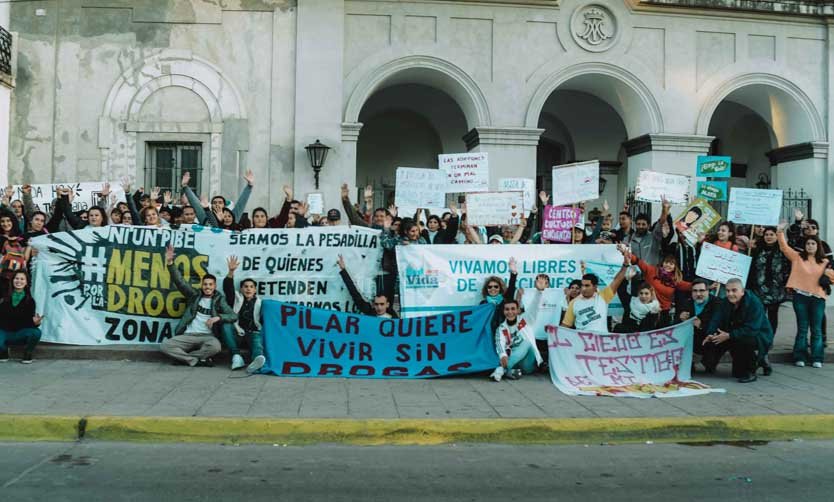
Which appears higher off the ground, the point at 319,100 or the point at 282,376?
the point at 319,100

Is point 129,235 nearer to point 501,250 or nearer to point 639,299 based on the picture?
point 501,250

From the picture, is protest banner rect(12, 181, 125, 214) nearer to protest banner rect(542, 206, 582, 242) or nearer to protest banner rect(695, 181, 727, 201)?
protest banner rect(542, 206, 582, 242)

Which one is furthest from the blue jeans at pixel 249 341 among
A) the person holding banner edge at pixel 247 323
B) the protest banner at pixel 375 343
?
the protest banner at pixel 375 343

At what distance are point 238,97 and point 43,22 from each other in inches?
157

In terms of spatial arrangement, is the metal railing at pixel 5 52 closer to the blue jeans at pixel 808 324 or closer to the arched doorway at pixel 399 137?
the arched doorway at pixel 399 137

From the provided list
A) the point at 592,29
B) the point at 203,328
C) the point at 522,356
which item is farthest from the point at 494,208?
the point at 592,29

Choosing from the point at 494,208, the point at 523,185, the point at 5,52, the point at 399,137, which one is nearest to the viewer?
the point at 494,208

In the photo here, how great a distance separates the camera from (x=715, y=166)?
11219mm

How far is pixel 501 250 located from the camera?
990 centimetres

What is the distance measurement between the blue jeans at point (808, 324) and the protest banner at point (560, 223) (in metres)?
3.11

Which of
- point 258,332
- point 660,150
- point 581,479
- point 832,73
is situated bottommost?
point 581,479

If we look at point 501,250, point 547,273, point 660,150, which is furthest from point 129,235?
point 660,150

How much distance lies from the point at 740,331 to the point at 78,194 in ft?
35.5

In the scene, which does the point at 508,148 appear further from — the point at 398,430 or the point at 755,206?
the point at 398,430
